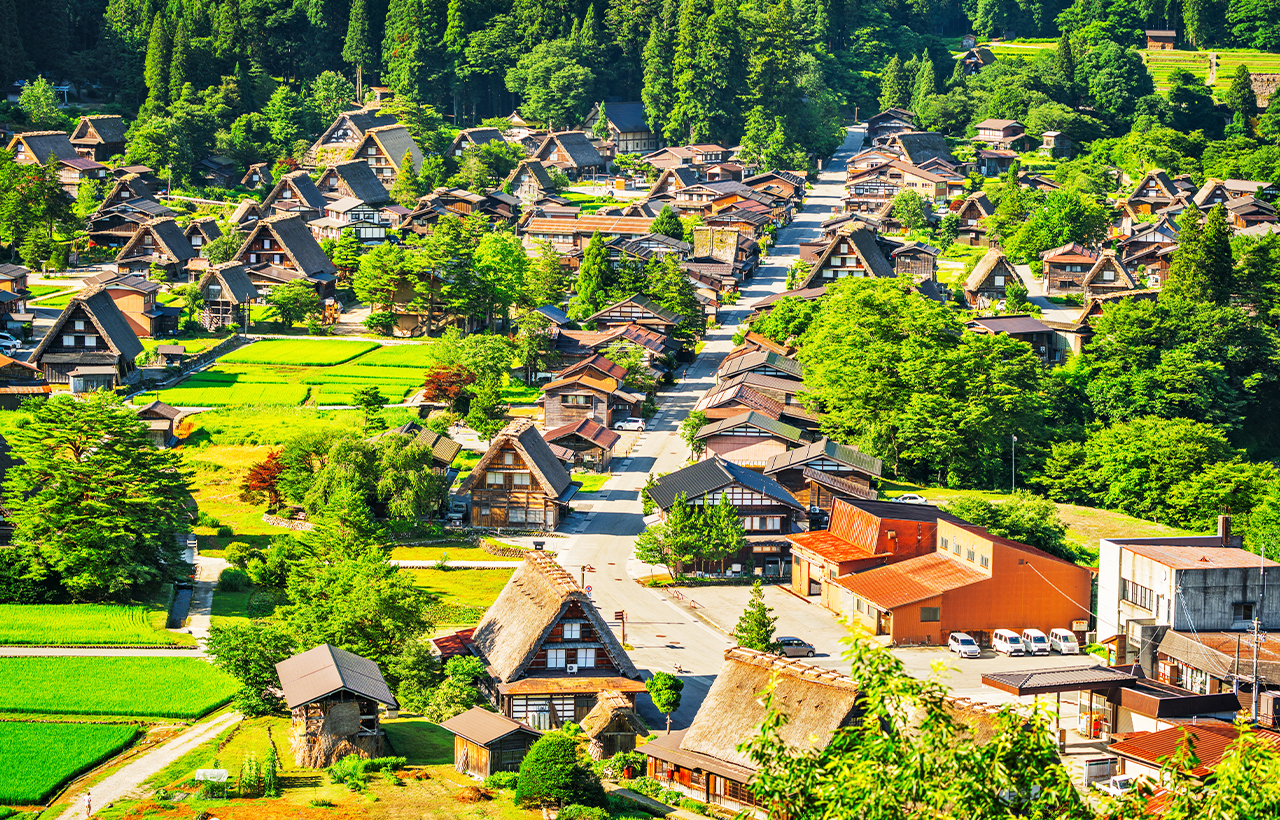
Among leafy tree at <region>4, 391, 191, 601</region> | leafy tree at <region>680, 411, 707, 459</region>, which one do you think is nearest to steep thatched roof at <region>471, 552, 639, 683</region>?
leafy tree at <region>4, 391, 191, 601</region>

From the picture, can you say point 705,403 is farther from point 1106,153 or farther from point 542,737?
point 1106,153

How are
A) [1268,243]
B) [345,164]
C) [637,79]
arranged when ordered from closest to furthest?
[1268,243]
[345,164]
[637,79]

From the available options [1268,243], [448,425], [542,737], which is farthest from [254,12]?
[542,737]

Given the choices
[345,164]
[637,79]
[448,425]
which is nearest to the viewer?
[448,425]

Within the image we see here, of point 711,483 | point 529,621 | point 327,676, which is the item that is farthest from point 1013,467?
Answer: point 327,676

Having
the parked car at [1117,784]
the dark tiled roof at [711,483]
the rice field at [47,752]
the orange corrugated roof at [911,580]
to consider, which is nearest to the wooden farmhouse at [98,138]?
the dark tiled roof at [711,483]

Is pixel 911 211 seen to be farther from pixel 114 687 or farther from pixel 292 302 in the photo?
pixel 114 687

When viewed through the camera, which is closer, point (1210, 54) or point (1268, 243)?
point (1268, 243)
